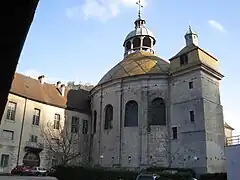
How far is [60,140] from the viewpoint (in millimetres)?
34406

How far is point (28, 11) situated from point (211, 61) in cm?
3042

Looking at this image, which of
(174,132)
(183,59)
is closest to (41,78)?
(183,59)

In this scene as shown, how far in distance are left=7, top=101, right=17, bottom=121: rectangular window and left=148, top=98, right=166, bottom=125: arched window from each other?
1524cm

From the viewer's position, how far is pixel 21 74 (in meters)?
36.9

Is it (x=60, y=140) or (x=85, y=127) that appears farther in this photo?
(x=85, y=127)

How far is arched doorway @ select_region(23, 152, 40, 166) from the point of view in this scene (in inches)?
1243

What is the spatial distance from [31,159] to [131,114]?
1286 cm

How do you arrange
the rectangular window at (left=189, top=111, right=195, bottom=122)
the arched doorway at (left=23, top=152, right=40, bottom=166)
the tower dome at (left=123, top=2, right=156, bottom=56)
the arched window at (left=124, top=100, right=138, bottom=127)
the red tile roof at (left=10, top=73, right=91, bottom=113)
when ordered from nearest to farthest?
the rectangular window at (left=189, top=111, right=195, bottom=122) < the arched window at (left=124, top=100, right=138, bottom=127) < the arched doorway at (left=23, top=152, right=40, bottom=166) < the red tile roof at (left=10, top=73, right=91, bottom=113) < the tower dome at (left=123, top=2, right=156, bottom=56)

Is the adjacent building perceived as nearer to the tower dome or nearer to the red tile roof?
the red tile roof

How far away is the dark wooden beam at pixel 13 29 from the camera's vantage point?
1.96 meters

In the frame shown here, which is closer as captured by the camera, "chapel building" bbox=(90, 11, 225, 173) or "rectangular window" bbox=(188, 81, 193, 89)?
"chapel building" bbox=(90, 11, 225, 173)

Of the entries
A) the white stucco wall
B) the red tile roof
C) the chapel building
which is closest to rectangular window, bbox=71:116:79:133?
the white stucco wall

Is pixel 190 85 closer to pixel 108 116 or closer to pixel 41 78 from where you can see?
pixel 108 116

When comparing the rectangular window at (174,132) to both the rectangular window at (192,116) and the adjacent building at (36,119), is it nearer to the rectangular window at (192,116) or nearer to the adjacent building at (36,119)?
the rectangular window at (192,116)
